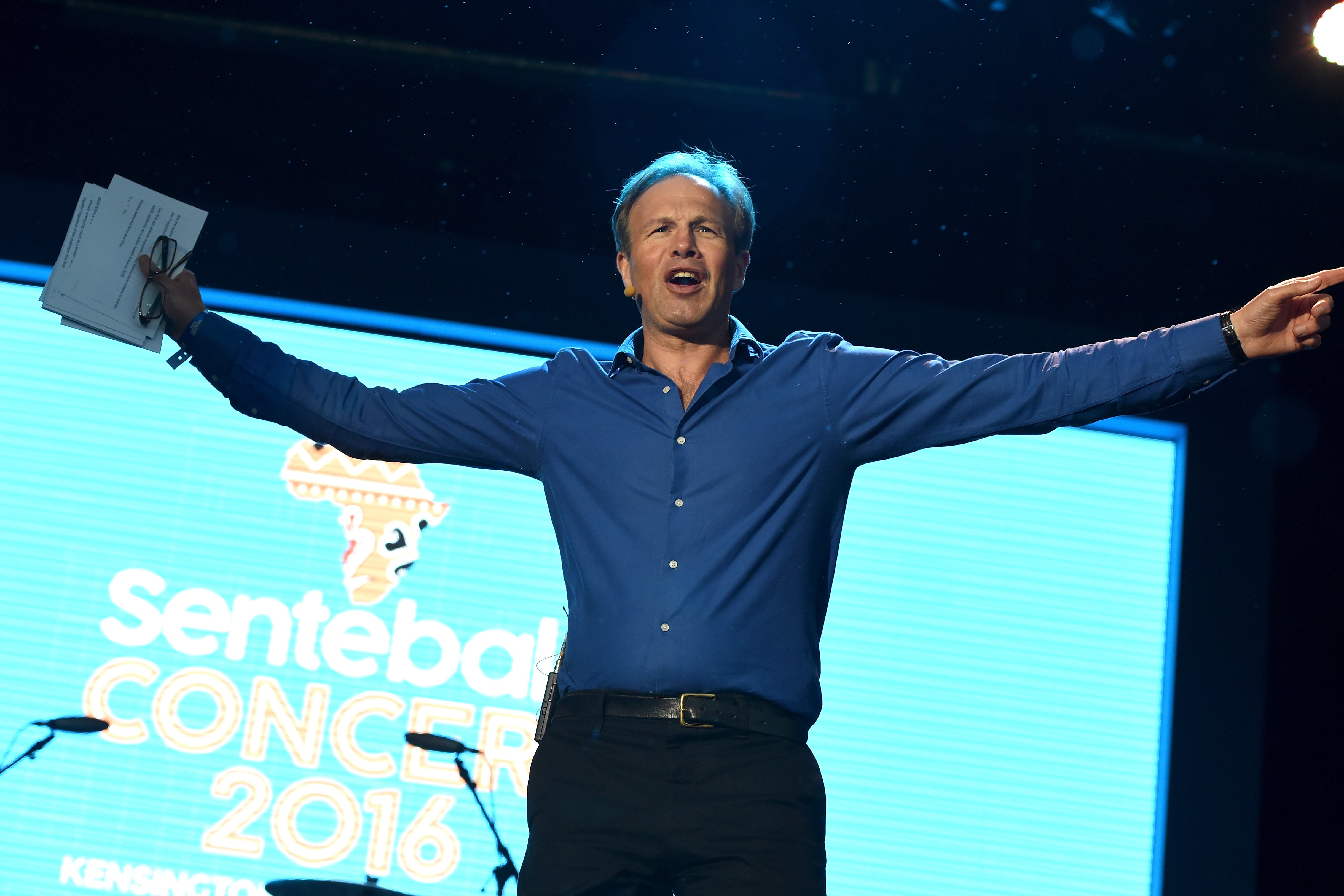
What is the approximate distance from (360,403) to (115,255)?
0.45m

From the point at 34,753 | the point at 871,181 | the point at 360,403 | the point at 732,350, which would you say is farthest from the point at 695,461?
the point at 34,753

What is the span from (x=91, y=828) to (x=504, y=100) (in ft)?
8.81

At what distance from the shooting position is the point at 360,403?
1.72 metres

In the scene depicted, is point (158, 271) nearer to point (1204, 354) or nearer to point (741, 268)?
point (741, 268)

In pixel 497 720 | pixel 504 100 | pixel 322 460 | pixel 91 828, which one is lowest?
pixel 91 828

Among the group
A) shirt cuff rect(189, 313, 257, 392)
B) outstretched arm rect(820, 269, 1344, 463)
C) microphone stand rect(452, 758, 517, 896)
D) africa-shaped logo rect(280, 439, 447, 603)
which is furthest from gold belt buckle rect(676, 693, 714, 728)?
africa-shaped logo rect(280, 439, 447, 603)

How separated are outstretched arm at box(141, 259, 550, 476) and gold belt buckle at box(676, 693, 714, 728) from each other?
0.49 metres

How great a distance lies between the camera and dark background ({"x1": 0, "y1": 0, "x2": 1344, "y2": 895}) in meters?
3.46

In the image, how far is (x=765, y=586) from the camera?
1.53 meters

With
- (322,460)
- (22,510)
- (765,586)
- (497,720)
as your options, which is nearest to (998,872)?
(497,720)

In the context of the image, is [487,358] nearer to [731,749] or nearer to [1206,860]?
[731,749]

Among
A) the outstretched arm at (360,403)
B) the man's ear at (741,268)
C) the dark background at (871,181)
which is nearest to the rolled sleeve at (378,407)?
the outstretched arm at (360,403)

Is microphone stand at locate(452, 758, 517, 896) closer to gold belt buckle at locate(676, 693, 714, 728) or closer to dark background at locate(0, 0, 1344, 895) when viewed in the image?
dark background at locate(0, 0, 1344, 895)

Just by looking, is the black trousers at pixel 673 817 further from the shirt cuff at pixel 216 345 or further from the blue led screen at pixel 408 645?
the blue led screen at pixel 408 645
